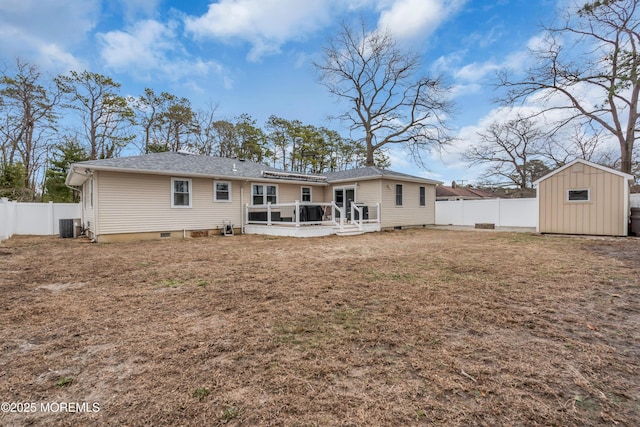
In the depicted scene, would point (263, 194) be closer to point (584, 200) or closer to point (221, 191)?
point (221, 191)

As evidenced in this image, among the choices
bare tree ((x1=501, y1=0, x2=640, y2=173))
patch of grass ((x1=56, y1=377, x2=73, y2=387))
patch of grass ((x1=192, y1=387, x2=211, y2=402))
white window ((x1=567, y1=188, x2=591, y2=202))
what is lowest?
patch of grass ((x1=56, y1=377, x2=73, y2=387))

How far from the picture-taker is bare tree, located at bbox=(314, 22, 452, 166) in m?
21.5

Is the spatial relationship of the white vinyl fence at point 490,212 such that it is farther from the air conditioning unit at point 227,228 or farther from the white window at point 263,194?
the air conditioning unit at point 227,228

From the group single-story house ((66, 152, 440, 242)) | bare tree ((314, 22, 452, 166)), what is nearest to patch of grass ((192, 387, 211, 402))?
single-story house ((66, 152, 440, 242))

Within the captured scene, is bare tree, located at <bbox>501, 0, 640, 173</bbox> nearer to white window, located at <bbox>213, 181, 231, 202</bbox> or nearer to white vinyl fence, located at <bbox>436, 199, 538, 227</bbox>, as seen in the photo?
white vinyl fence, located at <bbox>436, 199, 538, 227</bbox>

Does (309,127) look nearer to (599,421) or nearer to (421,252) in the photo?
(421,252)

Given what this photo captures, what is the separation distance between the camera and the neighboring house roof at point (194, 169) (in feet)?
33.1

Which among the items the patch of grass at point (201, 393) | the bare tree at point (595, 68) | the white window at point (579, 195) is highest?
the bare tree at point (595, 68)

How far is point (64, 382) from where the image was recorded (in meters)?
1.97

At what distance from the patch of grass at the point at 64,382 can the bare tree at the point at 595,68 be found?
21650mm

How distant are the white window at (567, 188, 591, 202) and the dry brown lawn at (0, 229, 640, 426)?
25.1ft

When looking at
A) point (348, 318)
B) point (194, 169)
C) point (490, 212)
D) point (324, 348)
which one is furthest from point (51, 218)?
point (490, 212)

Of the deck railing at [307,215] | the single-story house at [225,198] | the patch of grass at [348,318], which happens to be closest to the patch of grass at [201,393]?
the patch of grass at [348,318]

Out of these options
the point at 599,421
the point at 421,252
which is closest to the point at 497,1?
the point at 421,252
